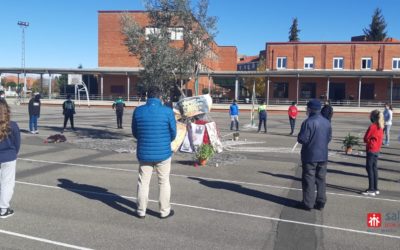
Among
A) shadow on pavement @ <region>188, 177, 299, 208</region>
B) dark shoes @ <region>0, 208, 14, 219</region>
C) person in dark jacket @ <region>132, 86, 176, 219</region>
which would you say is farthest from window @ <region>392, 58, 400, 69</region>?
dark shoes @ <region>0, 208, 14, 219</region>

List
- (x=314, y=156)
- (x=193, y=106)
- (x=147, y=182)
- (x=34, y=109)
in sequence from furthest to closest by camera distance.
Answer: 1. (x=34, y=109)
2. (x=193, y=106)
3. (x=314, y=156)
4. (x=147, y=182)

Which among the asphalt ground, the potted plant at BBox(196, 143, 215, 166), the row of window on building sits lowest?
the asphalt ground

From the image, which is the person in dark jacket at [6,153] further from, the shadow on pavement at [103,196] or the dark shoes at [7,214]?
the shadow on pavement at [103,196]

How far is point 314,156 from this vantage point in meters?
6.93

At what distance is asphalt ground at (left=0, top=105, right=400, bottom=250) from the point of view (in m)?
5.50

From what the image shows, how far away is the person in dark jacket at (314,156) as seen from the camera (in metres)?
6.94

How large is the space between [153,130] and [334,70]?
165ft

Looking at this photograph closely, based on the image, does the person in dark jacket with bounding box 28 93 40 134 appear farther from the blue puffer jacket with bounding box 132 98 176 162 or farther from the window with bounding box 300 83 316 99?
the window with bounding box 300 83 316 99

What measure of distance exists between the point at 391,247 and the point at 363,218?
1.27 m

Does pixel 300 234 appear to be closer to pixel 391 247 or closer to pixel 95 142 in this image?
pixel 391 247

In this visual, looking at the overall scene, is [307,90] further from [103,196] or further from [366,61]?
[103,196]

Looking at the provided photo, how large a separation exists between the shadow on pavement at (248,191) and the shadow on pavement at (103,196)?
2.13 metres

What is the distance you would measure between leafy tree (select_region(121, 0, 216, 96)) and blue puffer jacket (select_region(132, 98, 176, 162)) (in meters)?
8.35

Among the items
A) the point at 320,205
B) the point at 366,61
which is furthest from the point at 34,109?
the point at 366,61
